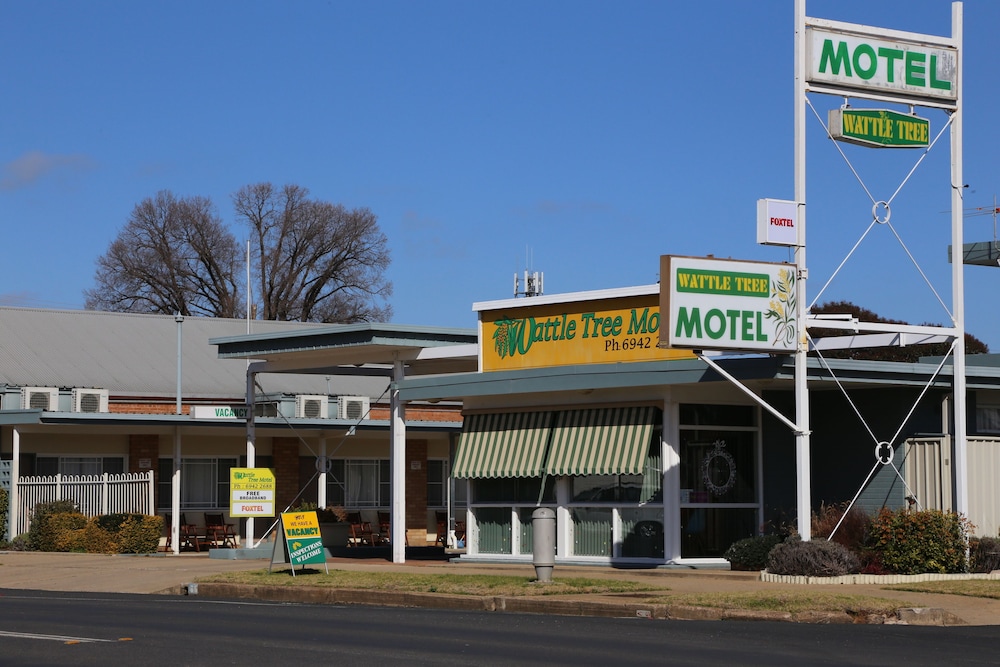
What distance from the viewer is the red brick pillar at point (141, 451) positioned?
36.9 metres

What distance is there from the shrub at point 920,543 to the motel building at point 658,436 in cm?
137

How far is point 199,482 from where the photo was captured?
38.6 meters

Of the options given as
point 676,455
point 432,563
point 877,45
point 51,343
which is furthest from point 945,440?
point 51,343

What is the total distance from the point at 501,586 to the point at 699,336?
4226 mm

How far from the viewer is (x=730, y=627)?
617 inches

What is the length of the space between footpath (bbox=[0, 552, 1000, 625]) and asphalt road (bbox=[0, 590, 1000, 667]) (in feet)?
1.72

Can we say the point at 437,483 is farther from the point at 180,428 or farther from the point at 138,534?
the point at 138,534

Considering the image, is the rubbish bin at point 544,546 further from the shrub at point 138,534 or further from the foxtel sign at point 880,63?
the shrub at point 138,534

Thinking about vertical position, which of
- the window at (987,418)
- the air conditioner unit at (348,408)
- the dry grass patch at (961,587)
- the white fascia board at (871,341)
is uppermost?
the white fascia board at (871,341)

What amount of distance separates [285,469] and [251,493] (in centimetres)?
1165

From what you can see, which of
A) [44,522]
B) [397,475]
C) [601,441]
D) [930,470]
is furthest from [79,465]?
[930,470]

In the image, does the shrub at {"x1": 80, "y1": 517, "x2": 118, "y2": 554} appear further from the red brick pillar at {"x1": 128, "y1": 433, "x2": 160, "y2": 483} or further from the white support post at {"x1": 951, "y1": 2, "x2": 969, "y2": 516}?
the white support post at {"x1": 951, "y1": 2, "x2": 969, "y2": 516}

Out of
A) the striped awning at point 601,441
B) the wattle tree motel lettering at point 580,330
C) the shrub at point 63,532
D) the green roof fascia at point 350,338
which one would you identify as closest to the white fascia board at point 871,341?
the wattle tree motel lettering at point 580,330

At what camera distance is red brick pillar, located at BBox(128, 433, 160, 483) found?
121 ft
